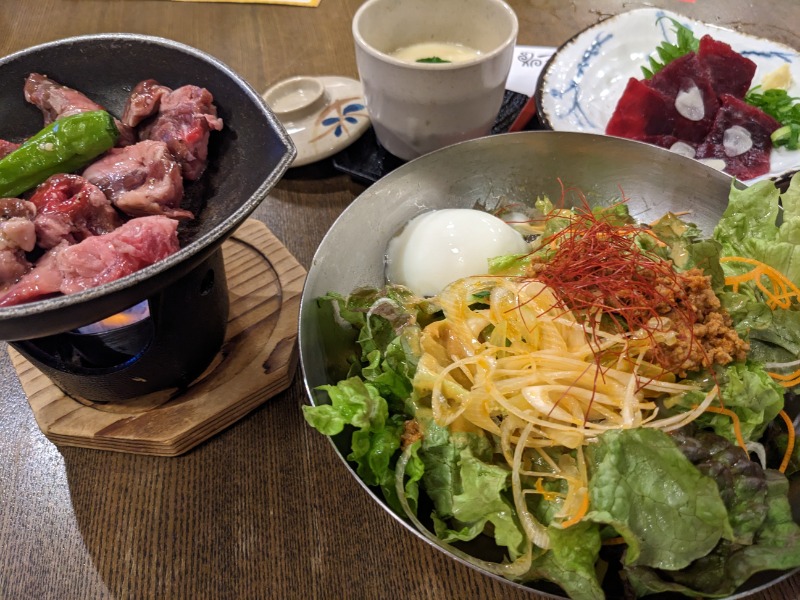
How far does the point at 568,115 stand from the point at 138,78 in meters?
1.59

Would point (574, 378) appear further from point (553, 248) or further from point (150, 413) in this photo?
point (150, 413)

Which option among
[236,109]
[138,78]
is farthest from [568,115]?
[138,78]

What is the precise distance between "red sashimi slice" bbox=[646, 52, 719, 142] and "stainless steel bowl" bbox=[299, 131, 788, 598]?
66 cm

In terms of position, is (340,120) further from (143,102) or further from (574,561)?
(574,561)

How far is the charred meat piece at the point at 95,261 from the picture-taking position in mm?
1100

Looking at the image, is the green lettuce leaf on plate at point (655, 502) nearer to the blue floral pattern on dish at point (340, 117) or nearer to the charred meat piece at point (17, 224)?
the charred meat piece at point (17, 224)

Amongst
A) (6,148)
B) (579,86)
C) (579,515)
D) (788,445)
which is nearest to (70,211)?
(6,148)

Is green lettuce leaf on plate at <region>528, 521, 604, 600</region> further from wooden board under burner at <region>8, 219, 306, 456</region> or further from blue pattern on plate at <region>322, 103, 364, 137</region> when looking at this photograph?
blue pattern on plate at <region>322, 103, 364, 137</region>

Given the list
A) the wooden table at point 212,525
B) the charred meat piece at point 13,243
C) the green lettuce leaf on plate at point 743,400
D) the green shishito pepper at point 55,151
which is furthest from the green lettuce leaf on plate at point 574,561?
the green shishito pepper at point 55,151

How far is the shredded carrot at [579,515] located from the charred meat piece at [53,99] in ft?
4.59

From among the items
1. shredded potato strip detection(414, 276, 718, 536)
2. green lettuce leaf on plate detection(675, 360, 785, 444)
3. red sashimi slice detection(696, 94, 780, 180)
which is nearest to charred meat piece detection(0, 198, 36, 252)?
shredded potato strip detection(414, 276, 718, 536)

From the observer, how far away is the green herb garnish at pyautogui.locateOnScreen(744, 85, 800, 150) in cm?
213

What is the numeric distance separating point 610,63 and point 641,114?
46 centimetres

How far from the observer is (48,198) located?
1243mm
